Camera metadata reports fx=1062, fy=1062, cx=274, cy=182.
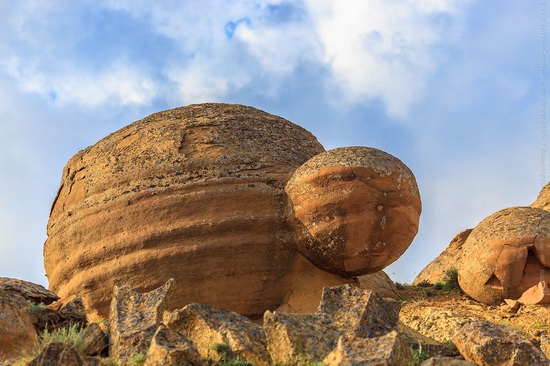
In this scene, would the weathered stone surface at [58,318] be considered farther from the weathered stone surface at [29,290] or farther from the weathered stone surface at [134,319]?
the weathered stone surface at [29,290]

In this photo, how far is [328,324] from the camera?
9227mm

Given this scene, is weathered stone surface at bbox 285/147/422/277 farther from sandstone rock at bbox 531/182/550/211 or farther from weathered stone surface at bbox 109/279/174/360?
sandstone rock at bbox 531/182/550/211

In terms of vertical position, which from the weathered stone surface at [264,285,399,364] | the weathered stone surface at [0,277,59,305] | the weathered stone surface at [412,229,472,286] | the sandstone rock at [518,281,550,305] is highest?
the weathered stone surface at [412,229,472,286]

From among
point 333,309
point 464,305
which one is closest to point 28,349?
point 333,309

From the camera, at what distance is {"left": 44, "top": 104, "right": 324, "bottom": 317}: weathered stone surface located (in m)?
12.8

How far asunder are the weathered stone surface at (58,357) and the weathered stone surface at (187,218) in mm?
4532

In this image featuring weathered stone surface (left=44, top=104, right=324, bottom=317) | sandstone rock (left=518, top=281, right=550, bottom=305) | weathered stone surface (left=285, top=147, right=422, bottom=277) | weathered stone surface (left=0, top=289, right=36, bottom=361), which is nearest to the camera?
weathered stone surface (left=0, top=289, right=36, bottom=361)

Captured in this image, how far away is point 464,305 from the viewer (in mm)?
17078

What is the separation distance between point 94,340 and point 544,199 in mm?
13570

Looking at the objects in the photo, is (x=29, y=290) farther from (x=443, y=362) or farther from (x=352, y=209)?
(x=443, y=362)

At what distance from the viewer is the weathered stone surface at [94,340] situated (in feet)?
30.7

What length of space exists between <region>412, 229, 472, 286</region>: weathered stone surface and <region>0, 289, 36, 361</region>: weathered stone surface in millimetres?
10484

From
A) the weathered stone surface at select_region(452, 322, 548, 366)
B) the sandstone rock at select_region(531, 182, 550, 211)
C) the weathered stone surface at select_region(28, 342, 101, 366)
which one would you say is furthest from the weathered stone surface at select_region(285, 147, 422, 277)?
the sandstone rock at select_region(531, 182, 550, 211)

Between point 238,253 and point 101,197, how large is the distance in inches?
78.1
